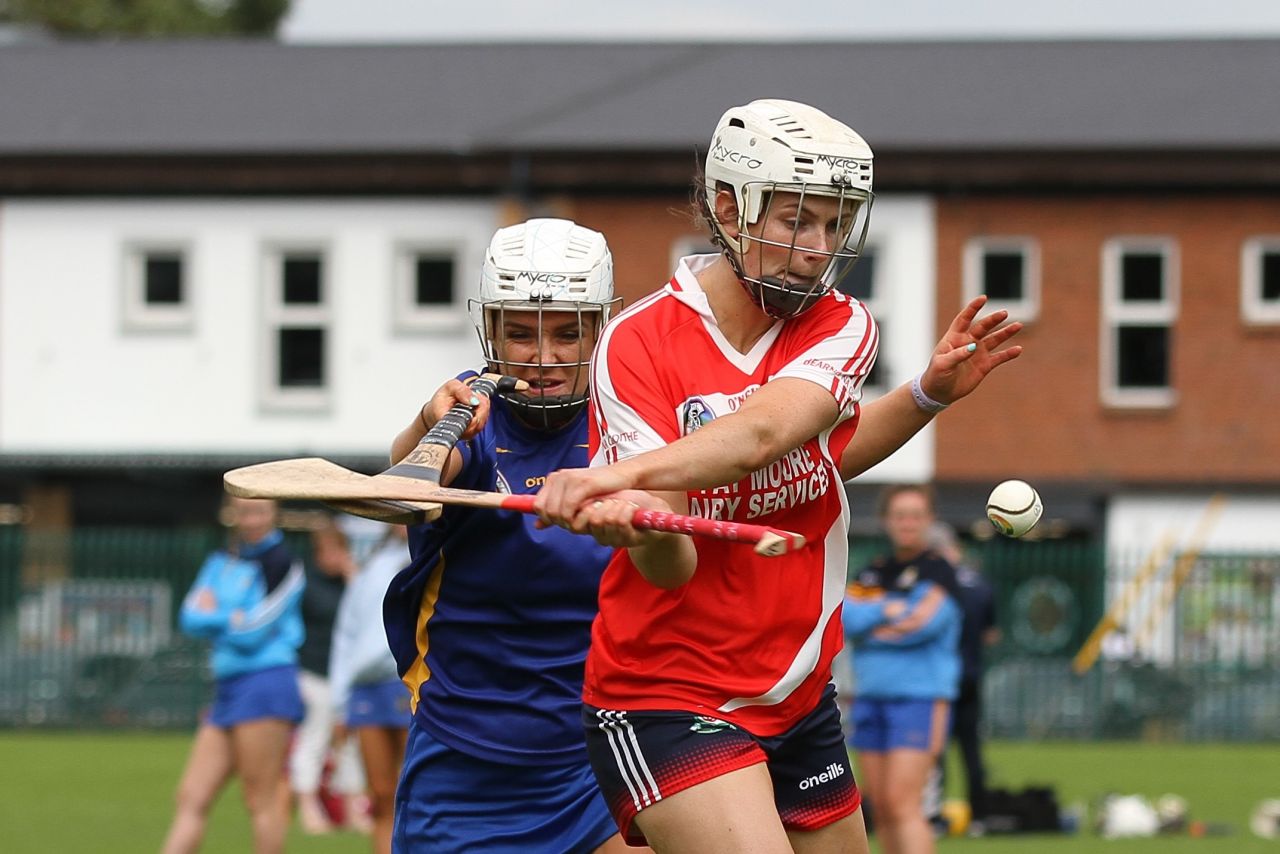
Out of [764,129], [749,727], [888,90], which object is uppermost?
[888,90]

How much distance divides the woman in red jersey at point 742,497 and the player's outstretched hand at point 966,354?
0.38 m

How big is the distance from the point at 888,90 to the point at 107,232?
37.7 ft

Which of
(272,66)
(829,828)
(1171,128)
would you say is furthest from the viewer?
(272,66)

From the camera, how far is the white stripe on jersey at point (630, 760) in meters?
4.57

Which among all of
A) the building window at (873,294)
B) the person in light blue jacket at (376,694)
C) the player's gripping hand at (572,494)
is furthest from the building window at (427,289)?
the player's gripping hand at (572,494)

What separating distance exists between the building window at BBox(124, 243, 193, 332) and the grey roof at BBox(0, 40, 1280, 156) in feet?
5.15

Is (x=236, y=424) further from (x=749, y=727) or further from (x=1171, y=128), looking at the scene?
(x=749, y=727)

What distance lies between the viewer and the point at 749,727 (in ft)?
15.2

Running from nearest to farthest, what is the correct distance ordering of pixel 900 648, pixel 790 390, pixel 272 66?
pixel 790 390, pixel 900 648, pixel 272 66

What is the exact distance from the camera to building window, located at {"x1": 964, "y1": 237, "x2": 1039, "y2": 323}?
28375 millimetres

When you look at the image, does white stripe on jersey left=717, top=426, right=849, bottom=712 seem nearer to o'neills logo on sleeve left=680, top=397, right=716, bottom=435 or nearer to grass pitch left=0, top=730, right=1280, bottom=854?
o'neills logo on sleeve left=680, top=397, right=716, bottom=435

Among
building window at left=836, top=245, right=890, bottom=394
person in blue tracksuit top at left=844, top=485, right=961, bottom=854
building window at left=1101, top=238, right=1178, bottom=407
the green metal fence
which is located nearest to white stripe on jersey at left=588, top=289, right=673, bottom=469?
person in blue tracksuit top at left=844, top=485, right=961, bottom=854

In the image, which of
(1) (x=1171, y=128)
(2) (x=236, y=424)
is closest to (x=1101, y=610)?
(1) (x=1171, y=128)

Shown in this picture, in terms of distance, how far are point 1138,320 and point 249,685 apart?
20.2m
